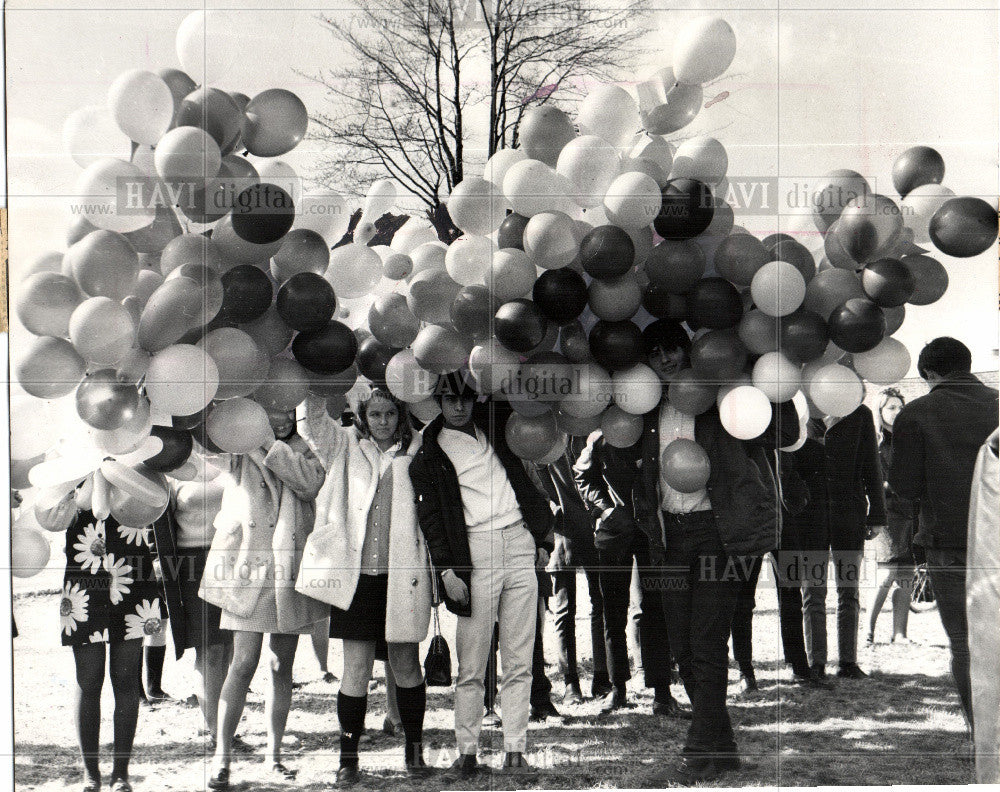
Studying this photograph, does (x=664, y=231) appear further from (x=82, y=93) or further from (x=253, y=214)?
(x=82, y=93)

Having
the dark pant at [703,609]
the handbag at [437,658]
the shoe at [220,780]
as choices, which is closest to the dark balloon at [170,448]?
the handbag at [437,658]

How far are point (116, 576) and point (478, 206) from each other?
1920 mm

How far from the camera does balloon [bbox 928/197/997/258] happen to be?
13.5 ft

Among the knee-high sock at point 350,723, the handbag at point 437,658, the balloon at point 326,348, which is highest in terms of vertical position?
the balloon at point 326,348

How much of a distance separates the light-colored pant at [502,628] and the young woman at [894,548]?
1331 millimetres

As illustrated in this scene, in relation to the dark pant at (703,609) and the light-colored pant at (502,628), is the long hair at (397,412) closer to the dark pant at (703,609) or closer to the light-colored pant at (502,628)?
the light-colored pant at (502,628)

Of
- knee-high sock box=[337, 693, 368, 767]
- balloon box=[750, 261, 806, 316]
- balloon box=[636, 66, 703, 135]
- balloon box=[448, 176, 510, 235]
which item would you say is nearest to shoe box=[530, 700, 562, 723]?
knee-high sock box=[337, 693, 368, 767]

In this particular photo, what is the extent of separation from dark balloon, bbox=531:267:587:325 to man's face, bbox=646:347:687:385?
33 centimetres

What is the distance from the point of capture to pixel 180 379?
3848 millimetres

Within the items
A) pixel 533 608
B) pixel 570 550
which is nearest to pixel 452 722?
pixel 533 608

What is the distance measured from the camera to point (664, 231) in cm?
399

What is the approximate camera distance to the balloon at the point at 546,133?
408 centimetres

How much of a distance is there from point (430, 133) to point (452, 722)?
225cm

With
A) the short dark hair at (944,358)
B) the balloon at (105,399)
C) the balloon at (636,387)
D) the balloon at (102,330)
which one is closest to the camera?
the balloon at (102,330)
